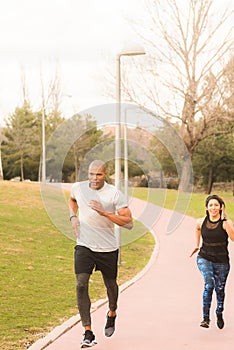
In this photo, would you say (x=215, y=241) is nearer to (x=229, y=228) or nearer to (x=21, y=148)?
(x=229, y=228)

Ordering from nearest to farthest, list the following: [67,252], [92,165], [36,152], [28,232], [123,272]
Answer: [92,165], [123,272], [67,252], [28,232], [36,152]

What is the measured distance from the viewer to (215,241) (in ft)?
23.1

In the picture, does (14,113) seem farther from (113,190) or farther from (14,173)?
(113,190)

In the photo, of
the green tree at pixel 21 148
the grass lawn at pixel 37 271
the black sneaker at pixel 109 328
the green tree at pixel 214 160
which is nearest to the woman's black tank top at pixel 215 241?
the black sneaker at pixel 109 328

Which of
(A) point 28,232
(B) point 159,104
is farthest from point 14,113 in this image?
(A) point 28,232

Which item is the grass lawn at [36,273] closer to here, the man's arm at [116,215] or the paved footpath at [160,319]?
the paved footpath at [160,319]

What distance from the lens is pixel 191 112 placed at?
44125mm

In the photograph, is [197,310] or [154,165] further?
[154,165]

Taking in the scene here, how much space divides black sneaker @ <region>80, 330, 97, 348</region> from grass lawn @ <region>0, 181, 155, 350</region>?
2.20 ft

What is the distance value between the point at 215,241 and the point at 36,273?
19.1 feet

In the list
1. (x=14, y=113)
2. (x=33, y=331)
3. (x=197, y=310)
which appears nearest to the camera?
(x=33, y=331)

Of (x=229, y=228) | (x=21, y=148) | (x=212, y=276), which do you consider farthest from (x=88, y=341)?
(x=21, y=148)

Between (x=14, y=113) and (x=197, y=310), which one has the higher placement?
(x=14, y=113)

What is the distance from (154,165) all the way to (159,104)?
99.2ft
